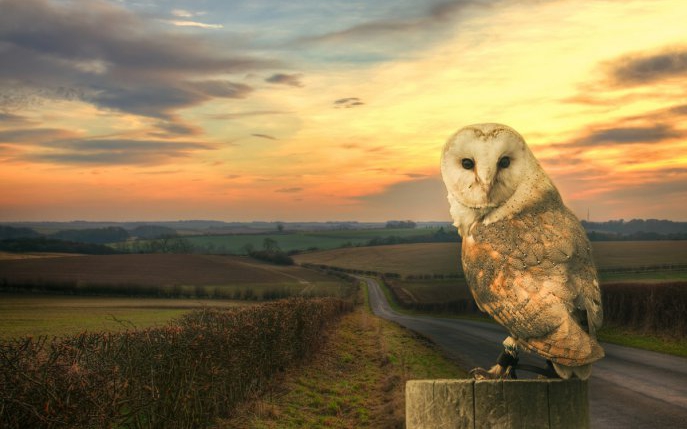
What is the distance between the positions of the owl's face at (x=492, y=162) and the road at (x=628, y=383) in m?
7.83

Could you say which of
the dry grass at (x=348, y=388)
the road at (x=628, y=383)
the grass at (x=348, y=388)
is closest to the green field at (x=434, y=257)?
the road at (x=628, y=383)

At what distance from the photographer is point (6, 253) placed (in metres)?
73.8

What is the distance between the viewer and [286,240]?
145500 mm

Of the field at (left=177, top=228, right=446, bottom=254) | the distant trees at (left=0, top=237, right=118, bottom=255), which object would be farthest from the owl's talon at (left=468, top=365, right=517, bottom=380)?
the field at (left=177, top=228, right=446, bottom=254)

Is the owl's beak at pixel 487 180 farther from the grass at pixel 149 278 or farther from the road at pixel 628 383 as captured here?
the grass at pixel 149 278

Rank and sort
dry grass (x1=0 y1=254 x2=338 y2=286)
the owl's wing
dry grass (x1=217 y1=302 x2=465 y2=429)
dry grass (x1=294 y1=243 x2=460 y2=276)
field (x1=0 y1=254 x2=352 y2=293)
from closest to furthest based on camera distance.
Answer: the owl's wing
dry grass (x1=217 y1=302 x2=465 y2=429)
field (x1=0 y1=254 x2=352 y2=293)
dry grass (x1=0 y1=254 x2=338 y2=286)
dry grass (x1=294 y1=243 x2=460 y2=276)

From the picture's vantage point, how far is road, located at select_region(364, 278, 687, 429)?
421 inches

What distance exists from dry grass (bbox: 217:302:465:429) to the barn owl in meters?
7.22

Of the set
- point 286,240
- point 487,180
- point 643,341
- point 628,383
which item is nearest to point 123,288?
point 643,341

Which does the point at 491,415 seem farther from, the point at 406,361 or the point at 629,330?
the point at 629,330

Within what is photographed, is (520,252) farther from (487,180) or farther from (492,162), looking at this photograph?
(492,162)

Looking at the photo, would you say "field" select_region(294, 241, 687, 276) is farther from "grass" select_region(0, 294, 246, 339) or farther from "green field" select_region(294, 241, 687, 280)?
"grass" select_region(0, 294, 246, 339)

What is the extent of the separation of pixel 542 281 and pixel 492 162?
86 centimetres

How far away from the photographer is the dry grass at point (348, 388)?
11367 millimetres
